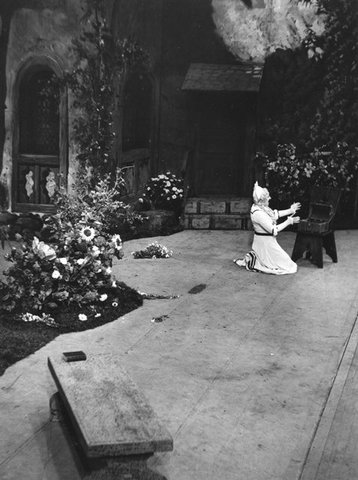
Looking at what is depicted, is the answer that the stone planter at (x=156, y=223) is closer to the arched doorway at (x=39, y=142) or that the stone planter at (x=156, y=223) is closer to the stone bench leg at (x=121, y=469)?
the arched doorway at (x=39, y=142)

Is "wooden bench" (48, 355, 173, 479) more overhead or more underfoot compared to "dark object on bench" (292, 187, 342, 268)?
more underfoot

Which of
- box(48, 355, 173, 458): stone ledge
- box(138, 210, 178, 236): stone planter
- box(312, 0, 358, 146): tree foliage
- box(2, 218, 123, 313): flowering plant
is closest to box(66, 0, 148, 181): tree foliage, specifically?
box(138, 210, 178, 236): stone planter

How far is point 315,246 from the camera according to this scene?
9.34m

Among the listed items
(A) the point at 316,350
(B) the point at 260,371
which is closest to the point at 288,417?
(B) the point at 260,371

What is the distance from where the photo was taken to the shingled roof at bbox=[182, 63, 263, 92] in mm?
11891

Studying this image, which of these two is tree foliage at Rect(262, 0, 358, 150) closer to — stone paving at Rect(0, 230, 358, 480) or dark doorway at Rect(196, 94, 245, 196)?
dark doorway at Rect(196, 94, 245, 196)

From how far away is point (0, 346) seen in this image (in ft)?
19.8

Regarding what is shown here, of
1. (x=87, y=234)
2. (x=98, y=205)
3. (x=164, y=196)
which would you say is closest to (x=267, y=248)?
(x=87, y=234)

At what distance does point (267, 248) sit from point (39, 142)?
4.36m

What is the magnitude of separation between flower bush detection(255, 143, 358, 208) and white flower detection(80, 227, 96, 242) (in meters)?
5.59

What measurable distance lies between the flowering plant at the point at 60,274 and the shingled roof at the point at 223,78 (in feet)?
17.7

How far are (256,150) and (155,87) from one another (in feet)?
7.00

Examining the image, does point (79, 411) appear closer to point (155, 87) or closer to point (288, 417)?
point (288, 417)

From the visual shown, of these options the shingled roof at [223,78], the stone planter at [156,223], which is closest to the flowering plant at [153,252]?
the stone planter at [156,223]
